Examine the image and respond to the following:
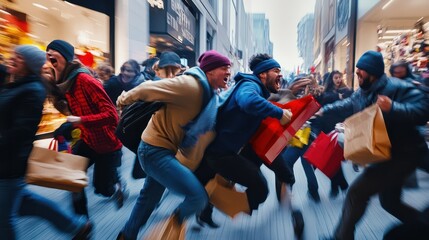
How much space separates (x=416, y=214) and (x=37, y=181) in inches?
110

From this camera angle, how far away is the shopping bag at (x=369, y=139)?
2.57 meters

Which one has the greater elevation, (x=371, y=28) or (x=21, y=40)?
(x=371, y=28)

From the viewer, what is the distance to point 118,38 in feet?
38.2

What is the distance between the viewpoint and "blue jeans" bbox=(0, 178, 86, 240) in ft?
7.86

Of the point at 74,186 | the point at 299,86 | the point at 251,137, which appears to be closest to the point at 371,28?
the point at 299,86

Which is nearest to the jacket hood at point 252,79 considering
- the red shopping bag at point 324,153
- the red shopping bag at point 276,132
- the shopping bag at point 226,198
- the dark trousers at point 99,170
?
the red shopping bag at point 276,132

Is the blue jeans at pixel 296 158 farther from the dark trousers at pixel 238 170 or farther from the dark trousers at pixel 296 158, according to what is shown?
the dark trousers at pixel 238 170

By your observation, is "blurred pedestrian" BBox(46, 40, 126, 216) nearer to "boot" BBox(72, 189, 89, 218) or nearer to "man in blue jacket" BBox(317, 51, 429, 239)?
"boot" BBox(72, 189, 89, 218)

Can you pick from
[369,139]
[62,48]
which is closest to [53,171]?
[62,48]

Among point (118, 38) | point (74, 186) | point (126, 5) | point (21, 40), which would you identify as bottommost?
point (74, 186)

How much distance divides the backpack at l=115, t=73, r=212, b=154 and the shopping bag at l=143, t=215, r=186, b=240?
76 centimetres

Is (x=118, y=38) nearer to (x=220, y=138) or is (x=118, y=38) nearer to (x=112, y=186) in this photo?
(x=112, y=186)

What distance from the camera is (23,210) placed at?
2.61 metres

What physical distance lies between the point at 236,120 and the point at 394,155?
1.25m
